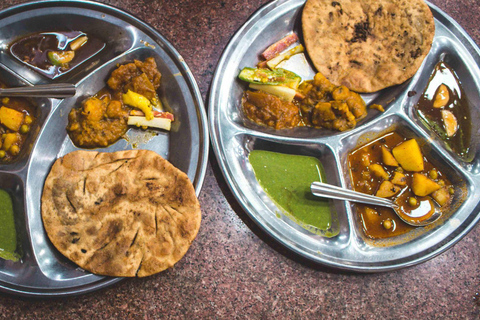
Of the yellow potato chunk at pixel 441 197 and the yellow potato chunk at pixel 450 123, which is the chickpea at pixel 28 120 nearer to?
the yellow potato chunk at pixel 441 197

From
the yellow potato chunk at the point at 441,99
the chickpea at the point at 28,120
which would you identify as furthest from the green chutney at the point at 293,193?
the chickpea at the point at 28,120

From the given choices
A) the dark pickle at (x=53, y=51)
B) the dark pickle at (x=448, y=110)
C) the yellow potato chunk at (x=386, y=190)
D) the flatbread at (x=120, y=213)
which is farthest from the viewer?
the dark pickle at (x=448, y=110)

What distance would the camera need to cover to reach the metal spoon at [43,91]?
8.07 ft

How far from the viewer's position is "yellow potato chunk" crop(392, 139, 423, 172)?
2771 millimetres

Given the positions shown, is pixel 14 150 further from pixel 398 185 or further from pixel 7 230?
pixel 398 185

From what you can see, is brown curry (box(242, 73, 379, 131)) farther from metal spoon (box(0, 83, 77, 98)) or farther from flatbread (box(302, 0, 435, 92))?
metal spoon (box(0, 83, 77, 98))

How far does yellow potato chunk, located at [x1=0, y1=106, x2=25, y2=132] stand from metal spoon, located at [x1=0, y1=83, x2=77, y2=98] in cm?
12

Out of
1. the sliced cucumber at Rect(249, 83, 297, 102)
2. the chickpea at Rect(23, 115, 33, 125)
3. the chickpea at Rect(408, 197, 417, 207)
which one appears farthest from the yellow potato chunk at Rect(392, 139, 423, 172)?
the chickpea at Rect(23, 115, 33, 125)

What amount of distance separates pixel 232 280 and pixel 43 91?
6.44ft

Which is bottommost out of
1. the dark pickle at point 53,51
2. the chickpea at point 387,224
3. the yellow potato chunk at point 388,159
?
the chickpea at point 387,224

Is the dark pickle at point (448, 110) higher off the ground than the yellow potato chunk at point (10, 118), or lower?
higher

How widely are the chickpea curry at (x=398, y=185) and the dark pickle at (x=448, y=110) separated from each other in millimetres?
291

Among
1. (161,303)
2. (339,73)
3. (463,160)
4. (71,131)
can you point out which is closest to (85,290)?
A: (161,303)

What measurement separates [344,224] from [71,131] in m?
2.21
